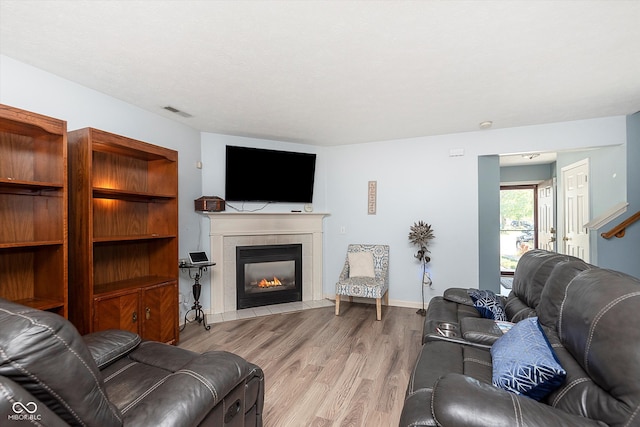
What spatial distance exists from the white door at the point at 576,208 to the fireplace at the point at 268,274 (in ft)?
13.7

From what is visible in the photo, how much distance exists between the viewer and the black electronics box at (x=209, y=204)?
3.82m

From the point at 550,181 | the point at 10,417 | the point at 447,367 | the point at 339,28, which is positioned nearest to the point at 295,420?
the point at 447,367

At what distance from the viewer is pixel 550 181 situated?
5.95 meters

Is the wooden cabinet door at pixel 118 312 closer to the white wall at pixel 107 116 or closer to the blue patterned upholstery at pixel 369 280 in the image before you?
the white wall at pixel 107 116

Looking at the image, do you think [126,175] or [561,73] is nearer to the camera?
[561,73]

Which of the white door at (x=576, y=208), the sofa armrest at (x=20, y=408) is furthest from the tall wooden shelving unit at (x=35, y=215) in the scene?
the white door at (x=576, y=208)

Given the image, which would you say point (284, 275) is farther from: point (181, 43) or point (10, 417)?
point (10, 417)

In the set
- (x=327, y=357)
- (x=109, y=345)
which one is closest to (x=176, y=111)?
(x=109, y=345)

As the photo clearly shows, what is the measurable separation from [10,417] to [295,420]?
158cm

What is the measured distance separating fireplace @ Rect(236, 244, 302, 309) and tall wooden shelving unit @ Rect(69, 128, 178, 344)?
128 centimetres

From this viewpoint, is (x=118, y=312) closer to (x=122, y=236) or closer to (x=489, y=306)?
(x=122, y=236)

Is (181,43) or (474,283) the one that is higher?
(181,43)

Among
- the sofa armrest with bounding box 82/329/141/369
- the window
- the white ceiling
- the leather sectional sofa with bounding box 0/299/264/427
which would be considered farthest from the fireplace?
the window

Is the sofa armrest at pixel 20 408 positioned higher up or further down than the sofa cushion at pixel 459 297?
higher up
